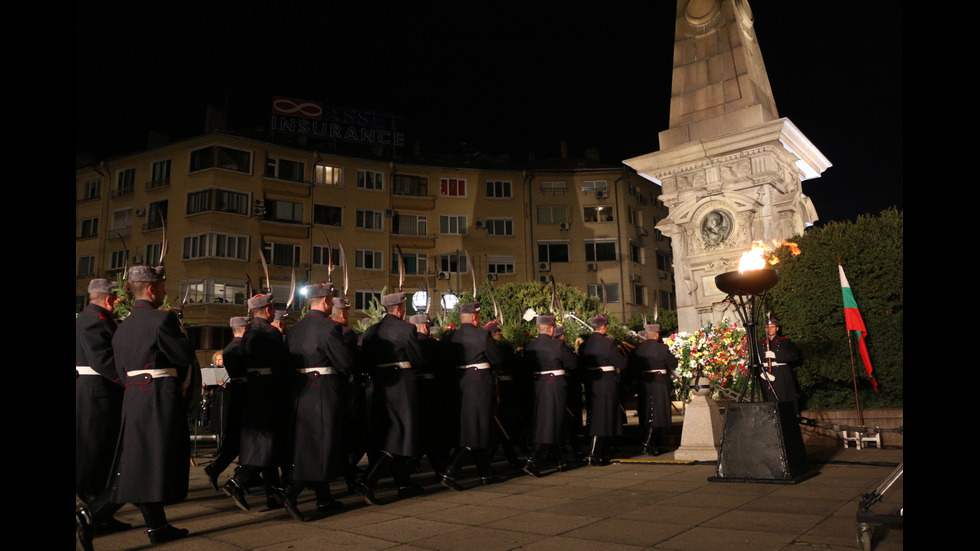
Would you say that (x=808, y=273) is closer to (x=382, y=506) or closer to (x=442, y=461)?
(x=442, y=461)

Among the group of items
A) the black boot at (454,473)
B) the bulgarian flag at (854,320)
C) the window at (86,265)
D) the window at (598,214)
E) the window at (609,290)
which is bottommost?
the black boot at (454,473)

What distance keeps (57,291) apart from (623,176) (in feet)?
147

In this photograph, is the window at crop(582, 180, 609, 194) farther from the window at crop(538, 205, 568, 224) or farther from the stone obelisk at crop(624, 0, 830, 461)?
the stone obelisk at crop(624, 0, 830, 461)

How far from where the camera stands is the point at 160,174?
3869cm

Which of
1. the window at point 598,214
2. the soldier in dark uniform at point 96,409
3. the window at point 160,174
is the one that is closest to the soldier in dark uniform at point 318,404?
the soldier in dark uniform at point 96,409

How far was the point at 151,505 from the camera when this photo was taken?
17.1 ft

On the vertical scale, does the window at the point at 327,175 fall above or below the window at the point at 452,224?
above

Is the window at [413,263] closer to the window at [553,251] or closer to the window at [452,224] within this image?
the window at [452,224]

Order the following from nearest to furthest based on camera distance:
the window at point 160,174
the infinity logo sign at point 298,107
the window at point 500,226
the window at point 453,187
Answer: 1. the window at point 160,174
2. the infinity logo sign at point 298,107
3. the window at point 453,187
4. the window at point 500,226

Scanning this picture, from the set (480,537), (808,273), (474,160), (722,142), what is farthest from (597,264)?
(480,537)

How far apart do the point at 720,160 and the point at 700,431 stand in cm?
832

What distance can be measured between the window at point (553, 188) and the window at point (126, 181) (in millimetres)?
25413

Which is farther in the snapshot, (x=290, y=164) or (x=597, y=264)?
(x=597, y=264)

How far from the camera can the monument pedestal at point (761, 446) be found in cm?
700
